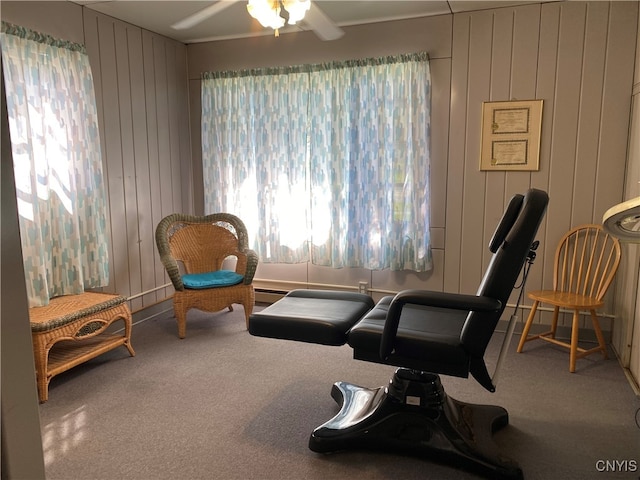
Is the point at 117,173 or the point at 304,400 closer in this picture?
the point at 304,400

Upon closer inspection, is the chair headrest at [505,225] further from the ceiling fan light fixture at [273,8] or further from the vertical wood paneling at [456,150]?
the vertical wood paneling at [456,150]

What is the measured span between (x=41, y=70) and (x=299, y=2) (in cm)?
186

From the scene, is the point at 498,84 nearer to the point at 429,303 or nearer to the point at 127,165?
the point at 429,303

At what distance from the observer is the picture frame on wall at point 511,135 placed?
3.50 m

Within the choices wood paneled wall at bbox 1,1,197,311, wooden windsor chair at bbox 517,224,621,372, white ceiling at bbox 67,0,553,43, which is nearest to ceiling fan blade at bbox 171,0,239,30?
white ceiling at bbox 67,0,553,43

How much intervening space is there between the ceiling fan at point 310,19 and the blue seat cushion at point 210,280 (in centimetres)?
182

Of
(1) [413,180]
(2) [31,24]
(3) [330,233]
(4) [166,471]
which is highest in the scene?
(2) [31,24]

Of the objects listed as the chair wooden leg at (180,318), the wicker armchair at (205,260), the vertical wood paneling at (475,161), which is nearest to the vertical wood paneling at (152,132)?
the wicker armchair at (205,260)

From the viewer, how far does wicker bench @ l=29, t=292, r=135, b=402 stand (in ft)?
8.68

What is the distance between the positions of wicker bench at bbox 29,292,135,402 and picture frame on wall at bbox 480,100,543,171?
2864 mm

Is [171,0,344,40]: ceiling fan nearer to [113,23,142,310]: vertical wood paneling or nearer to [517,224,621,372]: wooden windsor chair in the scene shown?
[113,23,142,310]: vertical wood paneling

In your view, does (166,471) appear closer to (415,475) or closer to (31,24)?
(415,475)

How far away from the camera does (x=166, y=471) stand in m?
2.04

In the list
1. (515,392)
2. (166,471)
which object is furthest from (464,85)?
(166,471)
